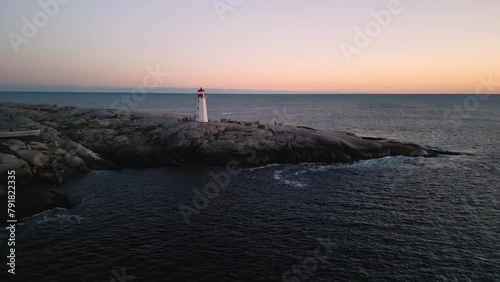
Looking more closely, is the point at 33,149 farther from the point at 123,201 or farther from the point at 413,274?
the point at 413,274

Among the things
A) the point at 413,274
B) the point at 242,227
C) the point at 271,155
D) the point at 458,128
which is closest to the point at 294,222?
the point at 242,227

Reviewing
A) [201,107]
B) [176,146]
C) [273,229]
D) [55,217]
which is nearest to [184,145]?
[176,146]

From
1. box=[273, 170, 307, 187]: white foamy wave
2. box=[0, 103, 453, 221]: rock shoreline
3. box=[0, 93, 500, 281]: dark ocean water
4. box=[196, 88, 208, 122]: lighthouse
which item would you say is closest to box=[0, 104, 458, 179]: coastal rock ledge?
box=[0, 103, 453, 221]: rock shoreline

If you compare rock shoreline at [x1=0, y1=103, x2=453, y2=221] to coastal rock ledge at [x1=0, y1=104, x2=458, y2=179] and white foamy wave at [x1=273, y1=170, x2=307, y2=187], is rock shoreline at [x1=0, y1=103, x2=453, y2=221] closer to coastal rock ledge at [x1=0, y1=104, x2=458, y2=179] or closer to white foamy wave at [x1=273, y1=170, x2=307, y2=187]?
coastal rock ledge at [x1=0, y1=104, x2=458, y2=179]

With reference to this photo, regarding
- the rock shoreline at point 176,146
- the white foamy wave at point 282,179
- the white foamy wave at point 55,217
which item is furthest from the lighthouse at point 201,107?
the white foamy wave at point 55,217

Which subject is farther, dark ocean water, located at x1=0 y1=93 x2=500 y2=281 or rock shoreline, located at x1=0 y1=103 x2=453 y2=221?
rock shoreline, located at x1=0 y1=103 x2=453 y2=221

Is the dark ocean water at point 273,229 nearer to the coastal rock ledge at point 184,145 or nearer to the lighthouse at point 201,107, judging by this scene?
the coastal rock ledge at point 184,145

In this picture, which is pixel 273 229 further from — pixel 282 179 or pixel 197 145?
pixel 197 145
